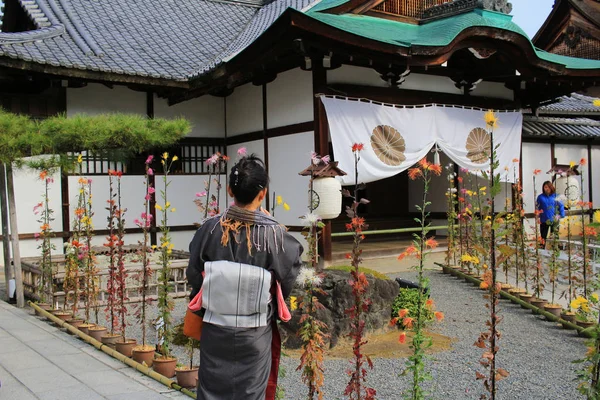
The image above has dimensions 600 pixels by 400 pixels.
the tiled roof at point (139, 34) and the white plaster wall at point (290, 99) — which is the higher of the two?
the tiled roof at point (139, 34)

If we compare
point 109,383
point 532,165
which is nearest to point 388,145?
point 532,165

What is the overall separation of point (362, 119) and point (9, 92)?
6.73 meters

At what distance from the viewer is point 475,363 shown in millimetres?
5273

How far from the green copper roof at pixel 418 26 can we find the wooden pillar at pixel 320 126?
87 cm

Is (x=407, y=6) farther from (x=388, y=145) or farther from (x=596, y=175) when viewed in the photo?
(x=596, y=175)

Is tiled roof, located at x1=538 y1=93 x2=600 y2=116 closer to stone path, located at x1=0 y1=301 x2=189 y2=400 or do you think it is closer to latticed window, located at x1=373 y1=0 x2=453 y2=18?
latticed window, located at x1=373 y1=0 x2=453 y2=18

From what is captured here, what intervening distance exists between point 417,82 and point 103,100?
20.6ft

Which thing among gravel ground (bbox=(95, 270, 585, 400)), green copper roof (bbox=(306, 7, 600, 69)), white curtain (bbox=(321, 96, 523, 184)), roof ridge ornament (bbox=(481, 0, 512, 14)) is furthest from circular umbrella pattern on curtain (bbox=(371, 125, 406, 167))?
gravel ground (bbox=(95, 270, 585, 400))

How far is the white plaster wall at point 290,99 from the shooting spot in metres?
10.0

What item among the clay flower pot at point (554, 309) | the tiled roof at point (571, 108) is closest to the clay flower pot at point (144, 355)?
the clay flower pot at point (554, 309)

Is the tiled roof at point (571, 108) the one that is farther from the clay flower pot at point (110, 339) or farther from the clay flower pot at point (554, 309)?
the clay flower pot at point (110, 339)

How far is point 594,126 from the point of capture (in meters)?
15.7

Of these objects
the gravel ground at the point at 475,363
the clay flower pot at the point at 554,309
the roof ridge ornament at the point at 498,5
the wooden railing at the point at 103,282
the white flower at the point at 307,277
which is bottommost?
the gravel ground at the point at 475,363

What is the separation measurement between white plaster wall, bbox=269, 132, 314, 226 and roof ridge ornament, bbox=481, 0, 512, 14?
4.48m
